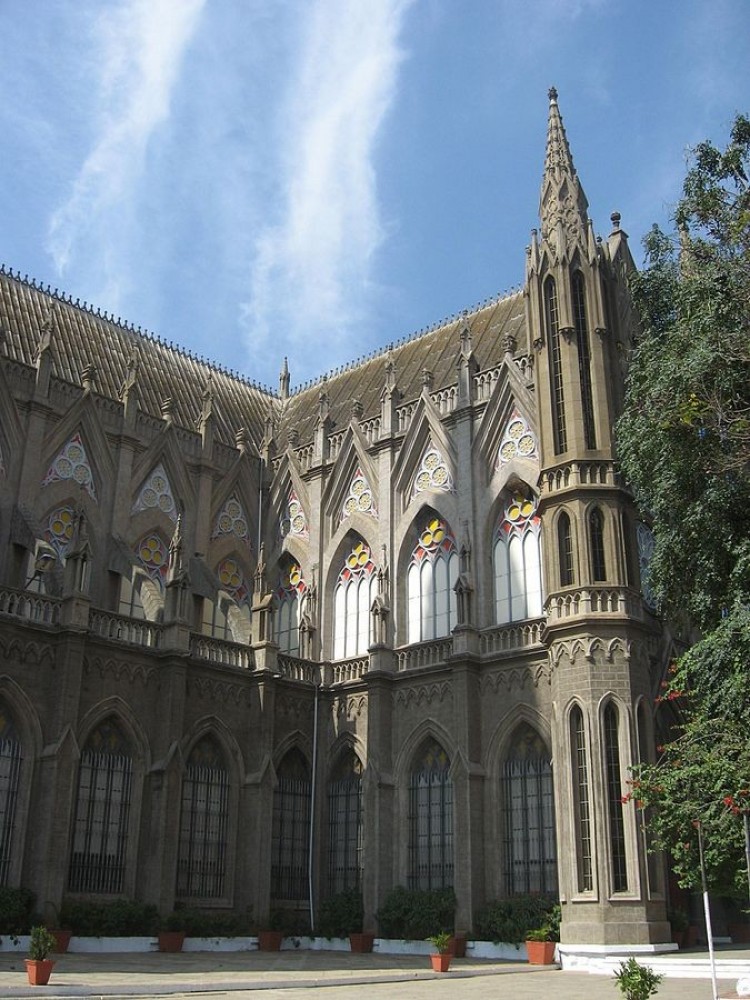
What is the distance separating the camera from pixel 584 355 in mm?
30500

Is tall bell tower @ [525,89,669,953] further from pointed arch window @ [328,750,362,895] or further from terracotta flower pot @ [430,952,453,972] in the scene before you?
pointed arch window @ [328,750,362,895]

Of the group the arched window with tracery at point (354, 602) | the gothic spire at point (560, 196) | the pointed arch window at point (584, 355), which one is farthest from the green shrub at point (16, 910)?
the gothic spire at point (560, 196)

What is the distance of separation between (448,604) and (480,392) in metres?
6.73

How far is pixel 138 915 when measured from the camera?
27250 millimetres

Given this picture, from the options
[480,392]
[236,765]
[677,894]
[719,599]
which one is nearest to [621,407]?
[480,392]

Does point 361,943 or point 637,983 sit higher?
point 637,983

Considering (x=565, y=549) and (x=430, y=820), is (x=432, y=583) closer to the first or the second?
(x=565, y=549)

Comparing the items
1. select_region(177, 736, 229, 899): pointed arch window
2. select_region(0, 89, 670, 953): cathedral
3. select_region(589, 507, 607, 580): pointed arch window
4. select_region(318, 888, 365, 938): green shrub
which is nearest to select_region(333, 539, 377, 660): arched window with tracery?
select_region(0, 89, 670, 953): cathedral

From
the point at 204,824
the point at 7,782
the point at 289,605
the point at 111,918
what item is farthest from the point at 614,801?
the point at 289,605

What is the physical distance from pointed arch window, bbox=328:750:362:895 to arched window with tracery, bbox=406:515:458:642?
4.52 metres

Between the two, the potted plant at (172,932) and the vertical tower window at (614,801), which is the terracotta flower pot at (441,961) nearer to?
the vertical tower window at (614,801)

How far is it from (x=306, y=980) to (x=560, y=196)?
75.9ft

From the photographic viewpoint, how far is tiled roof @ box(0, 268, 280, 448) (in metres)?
36.3

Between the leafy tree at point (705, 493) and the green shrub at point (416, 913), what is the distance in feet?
29.8
